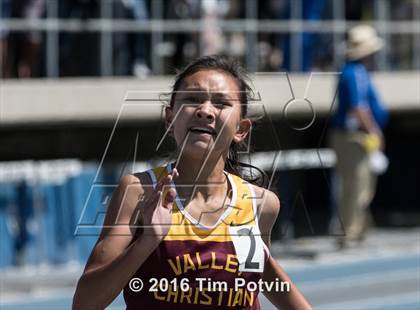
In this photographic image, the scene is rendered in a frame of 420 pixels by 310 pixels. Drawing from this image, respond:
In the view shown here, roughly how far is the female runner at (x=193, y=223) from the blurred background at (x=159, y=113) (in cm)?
681

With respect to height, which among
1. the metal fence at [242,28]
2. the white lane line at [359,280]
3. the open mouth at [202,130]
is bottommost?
the white lane line at [359,280]

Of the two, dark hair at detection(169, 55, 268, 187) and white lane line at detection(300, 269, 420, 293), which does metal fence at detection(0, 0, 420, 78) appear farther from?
dark hair at detection(169, 55, 268, 187)

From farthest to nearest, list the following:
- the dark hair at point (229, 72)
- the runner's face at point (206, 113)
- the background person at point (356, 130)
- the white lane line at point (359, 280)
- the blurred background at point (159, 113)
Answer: the background person at point (356, 130) < the blurred background at point (159, 113) < the white lane line at point (359, 280) < the dark hair at point (229, 72) < the runner's face at point (206, 113)

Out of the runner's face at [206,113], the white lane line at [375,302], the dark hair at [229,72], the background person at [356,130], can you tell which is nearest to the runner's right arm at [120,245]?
the runner's face at [206,113]

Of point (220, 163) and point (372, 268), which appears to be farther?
point (372, 268)

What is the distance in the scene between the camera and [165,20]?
17.4 m

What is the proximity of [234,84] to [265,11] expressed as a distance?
1510 cm

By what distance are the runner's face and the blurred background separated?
6840 millimetres

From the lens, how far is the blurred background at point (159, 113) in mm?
13008

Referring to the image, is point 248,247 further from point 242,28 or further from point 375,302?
point 242,28

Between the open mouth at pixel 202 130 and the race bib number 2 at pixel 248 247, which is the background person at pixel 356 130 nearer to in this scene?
the race bib number 2 at pixel 248 247

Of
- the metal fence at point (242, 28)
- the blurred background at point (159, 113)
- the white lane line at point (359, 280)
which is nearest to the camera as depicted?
the white lane line at point (359, 280)

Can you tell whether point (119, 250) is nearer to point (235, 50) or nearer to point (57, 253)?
point (57, 253)

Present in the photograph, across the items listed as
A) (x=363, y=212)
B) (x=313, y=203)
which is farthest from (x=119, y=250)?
(x=313, y=203)
